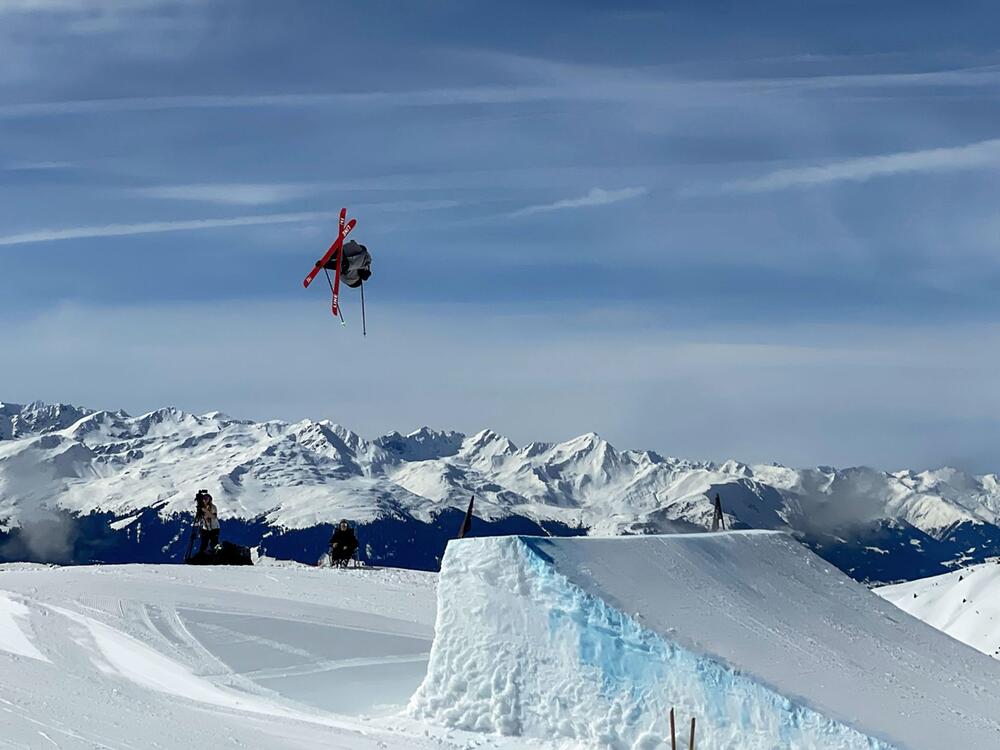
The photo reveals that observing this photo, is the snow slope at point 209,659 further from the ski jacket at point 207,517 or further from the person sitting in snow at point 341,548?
the person sitting in snow at point 341,548

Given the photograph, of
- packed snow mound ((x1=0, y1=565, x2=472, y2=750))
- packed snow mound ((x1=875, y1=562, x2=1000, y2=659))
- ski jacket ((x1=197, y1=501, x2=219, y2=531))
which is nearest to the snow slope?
packed snow mound ((x1=0, y1=565, x2=472, y2=750))

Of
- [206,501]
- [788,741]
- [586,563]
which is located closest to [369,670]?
[586,563]

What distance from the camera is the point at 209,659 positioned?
22359 millimetres

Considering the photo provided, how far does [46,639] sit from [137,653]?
1.97 metres

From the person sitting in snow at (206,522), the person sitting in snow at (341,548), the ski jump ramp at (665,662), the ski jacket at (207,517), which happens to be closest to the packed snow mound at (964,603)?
the person sitting in snow at (341,548)

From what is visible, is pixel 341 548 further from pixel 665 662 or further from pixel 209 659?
pixel 665 662

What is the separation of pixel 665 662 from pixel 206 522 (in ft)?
85.5

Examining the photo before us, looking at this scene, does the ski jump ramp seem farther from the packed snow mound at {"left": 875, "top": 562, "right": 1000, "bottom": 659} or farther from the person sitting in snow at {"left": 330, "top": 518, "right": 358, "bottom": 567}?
the packed snow mound at {"left": 875, "top": 562, "right": 1000, "bottom": 659}

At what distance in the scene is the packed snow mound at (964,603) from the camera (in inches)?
3890

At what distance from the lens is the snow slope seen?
1698cm

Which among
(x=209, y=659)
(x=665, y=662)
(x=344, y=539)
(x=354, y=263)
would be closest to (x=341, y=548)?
(x=344, y=539)

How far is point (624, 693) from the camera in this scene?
17.6m

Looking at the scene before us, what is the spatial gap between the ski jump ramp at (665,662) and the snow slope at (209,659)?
1.55 m

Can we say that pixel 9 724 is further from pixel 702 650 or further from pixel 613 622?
pixel 702 650
